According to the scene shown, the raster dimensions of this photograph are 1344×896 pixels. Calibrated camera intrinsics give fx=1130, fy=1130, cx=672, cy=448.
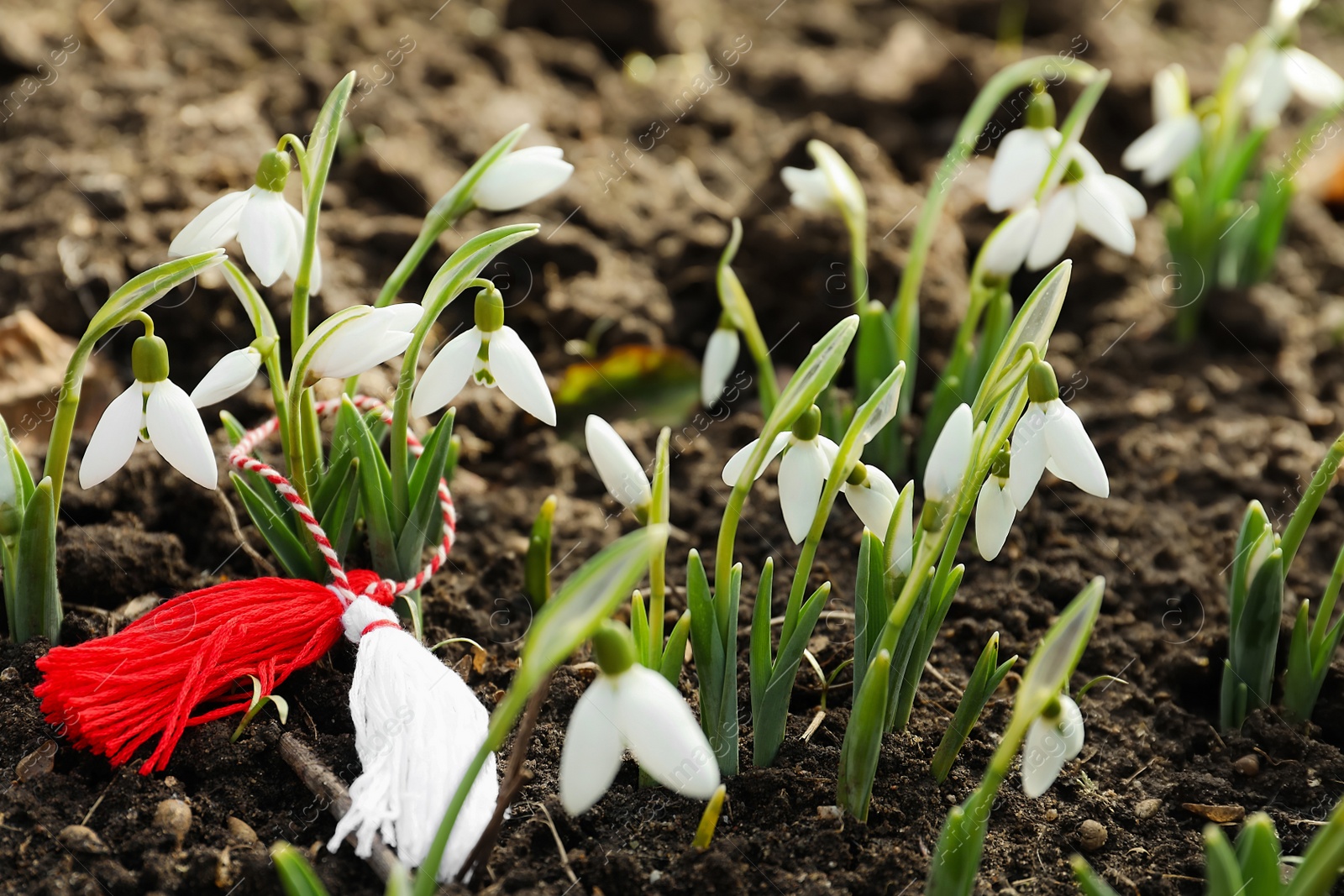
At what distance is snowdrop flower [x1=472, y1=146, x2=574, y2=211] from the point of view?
5.17 ft

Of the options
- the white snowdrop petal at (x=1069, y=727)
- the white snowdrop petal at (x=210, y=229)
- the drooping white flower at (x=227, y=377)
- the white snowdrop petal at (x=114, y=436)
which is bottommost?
the white snowdrop petal at (x=1069, y=727)

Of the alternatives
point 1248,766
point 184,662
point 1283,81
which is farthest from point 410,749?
point 1283,81

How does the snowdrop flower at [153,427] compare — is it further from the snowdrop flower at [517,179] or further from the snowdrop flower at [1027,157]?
the snowdrop flower at [1027,157]

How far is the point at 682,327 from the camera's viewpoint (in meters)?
2.58

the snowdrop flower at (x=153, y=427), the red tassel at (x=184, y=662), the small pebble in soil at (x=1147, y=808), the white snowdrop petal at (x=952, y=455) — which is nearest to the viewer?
the white snowdrop petal at (x=952, y=455)

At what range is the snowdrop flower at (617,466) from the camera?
129cm

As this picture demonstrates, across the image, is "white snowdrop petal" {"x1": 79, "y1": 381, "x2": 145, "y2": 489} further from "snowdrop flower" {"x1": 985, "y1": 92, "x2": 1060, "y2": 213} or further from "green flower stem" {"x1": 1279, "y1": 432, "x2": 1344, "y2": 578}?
"green flower stem" {"x1": 1279, "y1": 432, "x2": 1344, "y2": 578}

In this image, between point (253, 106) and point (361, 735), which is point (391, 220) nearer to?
point (253, 106)

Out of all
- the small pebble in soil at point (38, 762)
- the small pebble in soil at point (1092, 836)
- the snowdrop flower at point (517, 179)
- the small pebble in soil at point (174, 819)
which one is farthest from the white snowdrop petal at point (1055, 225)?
the small pebble in soil at point (38, 762)

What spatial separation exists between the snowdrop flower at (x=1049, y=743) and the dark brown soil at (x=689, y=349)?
0.26m

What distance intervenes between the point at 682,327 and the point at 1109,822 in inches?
56.5

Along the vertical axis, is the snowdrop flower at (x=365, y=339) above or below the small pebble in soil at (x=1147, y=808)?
above

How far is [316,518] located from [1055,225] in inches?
48.7

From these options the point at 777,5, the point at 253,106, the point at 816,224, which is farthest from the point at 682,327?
the point at 777,5
